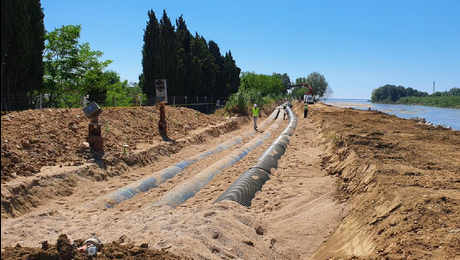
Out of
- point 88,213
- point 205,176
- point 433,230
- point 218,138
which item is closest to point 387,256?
point 433,230

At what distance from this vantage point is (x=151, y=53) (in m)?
27.2

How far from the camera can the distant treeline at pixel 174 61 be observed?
26969mm

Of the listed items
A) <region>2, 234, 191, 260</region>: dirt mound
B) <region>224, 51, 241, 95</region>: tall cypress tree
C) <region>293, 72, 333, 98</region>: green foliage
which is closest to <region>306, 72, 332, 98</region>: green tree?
<region>293, 72, 333, 98</region>: green foliage

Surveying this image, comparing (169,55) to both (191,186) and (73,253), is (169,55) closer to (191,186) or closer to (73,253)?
(191,186)

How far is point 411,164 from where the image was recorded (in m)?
7.46

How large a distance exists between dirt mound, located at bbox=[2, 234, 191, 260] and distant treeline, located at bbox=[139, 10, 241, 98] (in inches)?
945

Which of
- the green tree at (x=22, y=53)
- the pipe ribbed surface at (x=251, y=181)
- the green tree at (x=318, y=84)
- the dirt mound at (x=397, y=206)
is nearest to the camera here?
the dirt mound at (x=397, y=206)

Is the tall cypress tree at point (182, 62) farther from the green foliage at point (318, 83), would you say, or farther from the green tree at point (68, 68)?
the green foliage at point (318, 83)

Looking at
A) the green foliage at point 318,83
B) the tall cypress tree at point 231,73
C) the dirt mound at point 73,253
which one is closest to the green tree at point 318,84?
the green foliage at point 318,83

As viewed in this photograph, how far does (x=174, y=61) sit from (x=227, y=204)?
23593 mm

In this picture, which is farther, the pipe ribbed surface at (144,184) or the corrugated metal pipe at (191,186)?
the pipe ribbed surface at (144,184)

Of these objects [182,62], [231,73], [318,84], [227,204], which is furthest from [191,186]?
[318,84]

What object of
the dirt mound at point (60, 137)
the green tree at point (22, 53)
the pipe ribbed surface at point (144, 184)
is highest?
the green tree at point (22, 53)

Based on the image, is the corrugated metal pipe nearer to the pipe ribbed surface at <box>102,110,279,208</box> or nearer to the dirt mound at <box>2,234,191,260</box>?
the pipe ribbed surface at <box>102,110,279,208</box>
